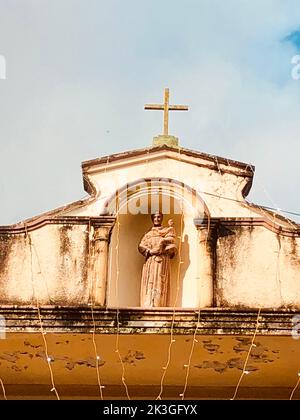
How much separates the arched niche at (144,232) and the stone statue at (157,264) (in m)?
0.17

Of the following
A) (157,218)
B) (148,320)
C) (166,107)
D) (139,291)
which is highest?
(166,107)

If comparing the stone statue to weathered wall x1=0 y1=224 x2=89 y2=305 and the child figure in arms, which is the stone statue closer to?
the child figure in arms

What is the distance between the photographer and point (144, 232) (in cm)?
882

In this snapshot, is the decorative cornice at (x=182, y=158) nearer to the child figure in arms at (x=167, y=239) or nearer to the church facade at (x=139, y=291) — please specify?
the church facade at (x=139, y=291)

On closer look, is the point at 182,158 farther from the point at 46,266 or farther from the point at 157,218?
the point at 46,266

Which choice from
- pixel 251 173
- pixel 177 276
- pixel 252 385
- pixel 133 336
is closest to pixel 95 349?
pixel 133 336

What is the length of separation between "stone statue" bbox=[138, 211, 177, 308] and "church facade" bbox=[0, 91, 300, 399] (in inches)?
7.3

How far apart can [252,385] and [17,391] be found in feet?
7.82

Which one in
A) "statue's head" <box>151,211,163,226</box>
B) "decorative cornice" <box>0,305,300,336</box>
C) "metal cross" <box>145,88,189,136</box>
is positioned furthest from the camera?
"metal cross" <box>145,88,189,136</box>

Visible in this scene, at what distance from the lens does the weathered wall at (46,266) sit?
8.02 m

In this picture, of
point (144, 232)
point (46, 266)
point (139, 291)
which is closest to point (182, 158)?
point (144, 232)

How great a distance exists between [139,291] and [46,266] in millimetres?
989

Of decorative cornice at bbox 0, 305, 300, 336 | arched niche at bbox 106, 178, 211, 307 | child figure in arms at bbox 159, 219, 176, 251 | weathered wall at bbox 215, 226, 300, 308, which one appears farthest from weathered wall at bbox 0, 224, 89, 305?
weathered wall at bbox 215, 226, 300, 308

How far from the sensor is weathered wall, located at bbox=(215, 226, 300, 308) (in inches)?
312
